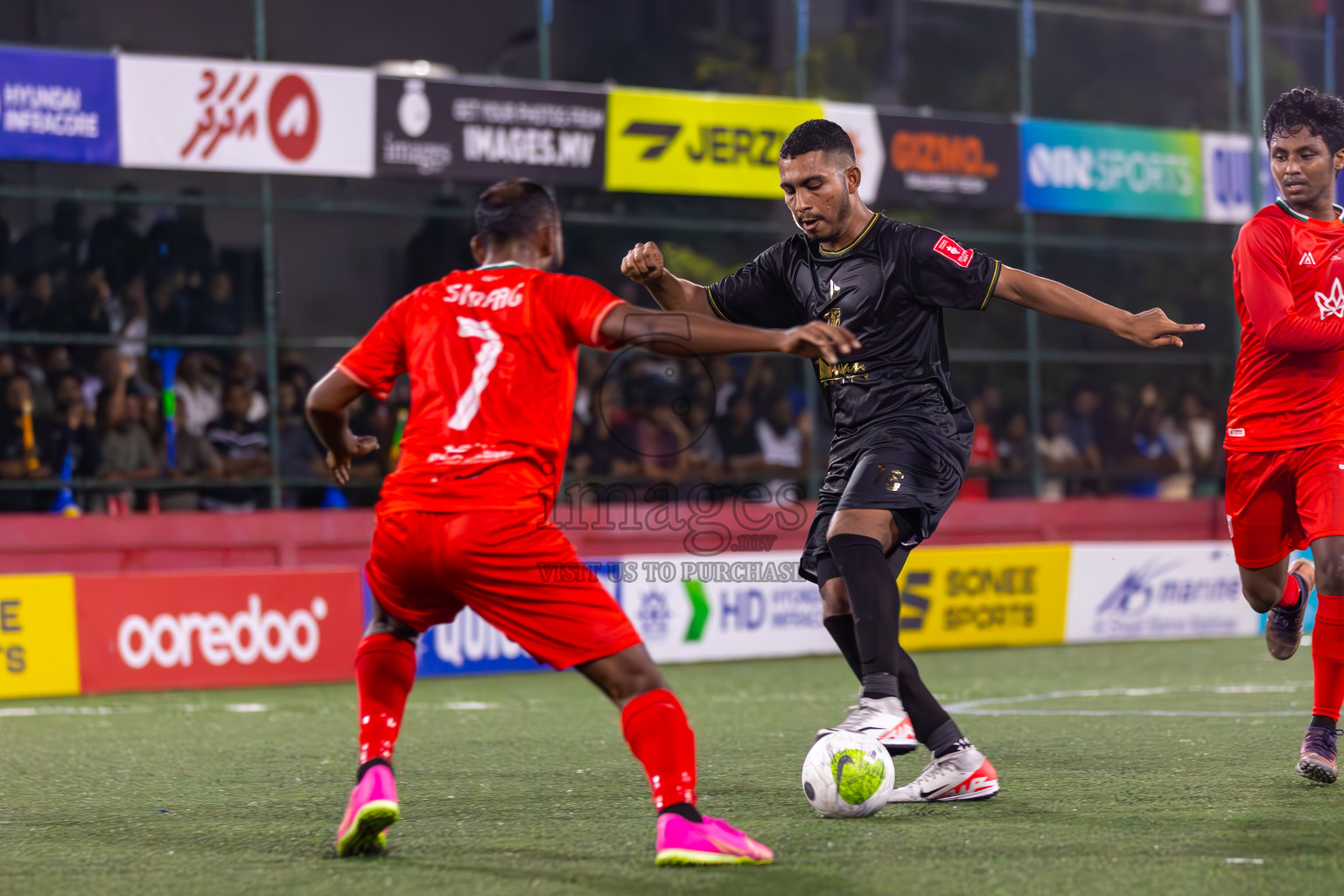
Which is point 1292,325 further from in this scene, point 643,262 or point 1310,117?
point 643,262

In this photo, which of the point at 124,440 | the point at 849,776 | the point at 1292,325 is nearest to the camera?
the point at 849,776

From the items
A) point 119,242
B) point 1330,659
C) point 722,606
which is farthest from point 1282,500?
point 119,242

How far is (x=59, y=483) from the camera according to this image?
13.3 metres

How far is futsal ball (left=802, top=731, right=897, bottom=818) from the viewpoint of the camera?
16.6 ft

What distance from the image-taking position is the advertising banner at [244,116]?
13688 millimetres

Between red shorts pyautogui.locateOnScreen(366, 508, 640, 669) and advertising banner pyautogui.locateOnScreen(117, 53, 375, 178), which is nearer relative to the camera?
red shorts pyautogui.locateOnScreen(366, 508, 640, 669)

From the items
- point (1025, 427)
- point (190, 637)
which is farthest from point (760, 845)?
point (1025, 427)

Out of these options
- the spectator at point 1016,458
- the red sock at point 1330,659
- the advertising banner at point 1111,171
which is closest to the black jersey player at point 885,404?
the red sock at point 1330,659

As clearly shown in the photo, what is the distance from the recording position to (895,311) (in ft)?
18.0

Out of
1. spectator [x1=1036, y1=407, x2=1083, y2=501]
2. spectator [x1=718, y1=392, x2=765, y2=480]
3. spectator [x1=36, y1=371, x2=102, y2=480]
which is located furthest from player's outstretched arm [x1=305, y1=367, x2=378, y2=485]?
spectator [x1=1036, y1=407, x2=1083, y2=501]

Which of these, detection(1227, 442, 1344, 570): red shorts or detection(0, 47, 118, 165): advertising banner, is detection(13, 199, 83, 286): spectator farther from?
detection(1227, 442, 1344, 570): red shorts

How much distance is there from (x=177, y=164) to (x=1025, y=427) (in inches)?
386

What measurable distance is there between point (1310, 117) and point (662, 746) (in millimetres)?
3561

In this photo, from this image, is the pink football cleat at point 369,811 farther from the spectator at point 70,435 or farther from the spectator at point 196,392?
the spectator at point 196,392
